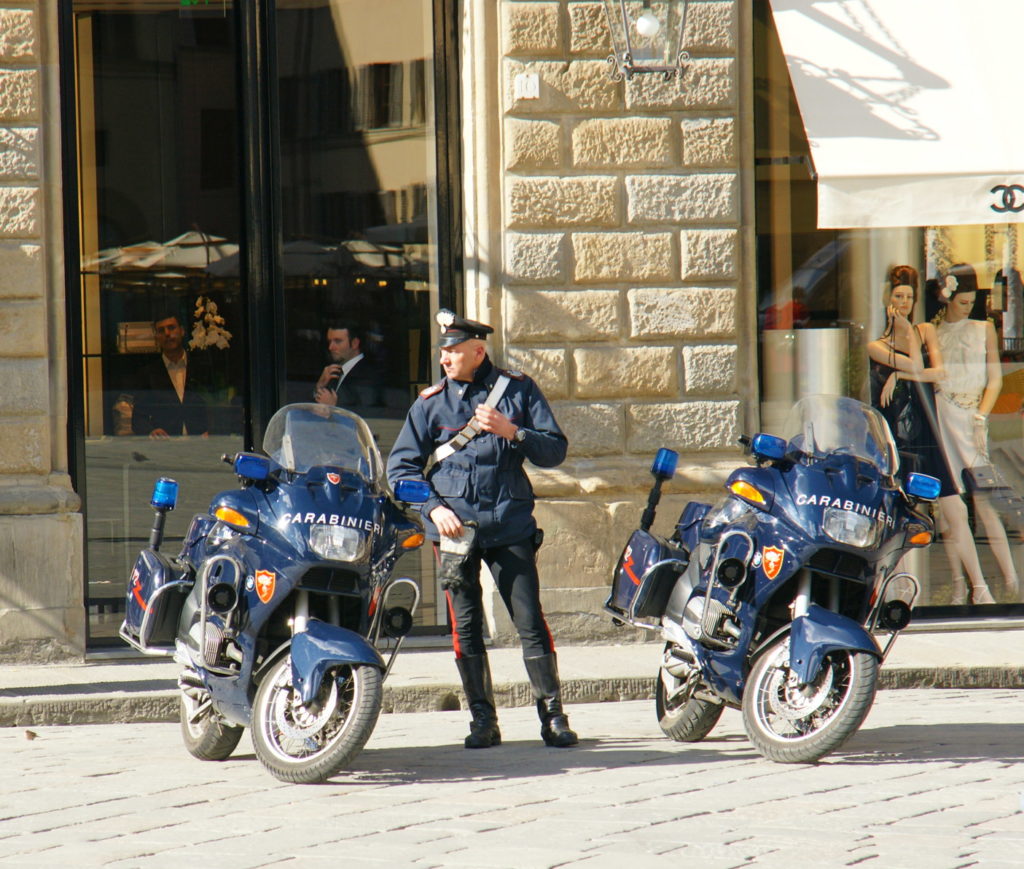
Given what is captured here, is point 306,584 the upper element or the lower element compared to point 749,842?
upper

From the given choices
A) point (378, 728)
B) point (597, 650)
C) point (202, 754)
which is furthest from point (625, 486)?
point (202, 754)

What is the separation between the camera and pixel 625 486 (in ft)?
27.9

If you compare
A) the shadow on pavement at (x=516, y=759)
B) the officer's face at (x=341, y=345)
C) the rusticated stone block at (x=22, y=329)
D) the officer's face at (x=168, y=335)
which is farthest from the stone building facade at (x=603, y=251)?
the shadow on pavement at (x=516, y=759)

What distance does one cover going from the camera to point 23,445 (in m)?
8.02

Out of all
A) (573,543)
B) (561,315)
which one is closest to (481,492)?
(573,543)

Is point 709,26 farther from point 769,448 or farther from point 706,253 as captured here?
point 769,448

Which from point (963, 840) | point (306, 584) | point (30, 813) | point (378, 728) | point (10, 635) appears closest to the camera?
point (963, 840)

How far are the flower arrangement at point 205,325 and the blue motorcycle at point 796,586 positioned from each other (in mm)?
3441

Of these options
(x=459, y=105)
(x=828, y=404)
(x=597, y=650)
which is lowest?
(x=597, y=650)

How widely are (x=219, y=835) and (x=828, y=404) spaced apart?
277 centimetres

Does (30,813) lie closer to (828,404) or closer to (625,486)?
(828,404)

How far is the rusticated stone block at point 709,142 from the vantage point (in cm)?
859

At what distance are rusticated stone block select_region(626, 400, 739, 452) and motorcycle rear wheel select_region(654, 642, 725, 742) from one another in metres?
2.51

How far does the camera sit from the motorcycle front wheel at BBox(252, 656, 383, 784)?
5152 millimetres
